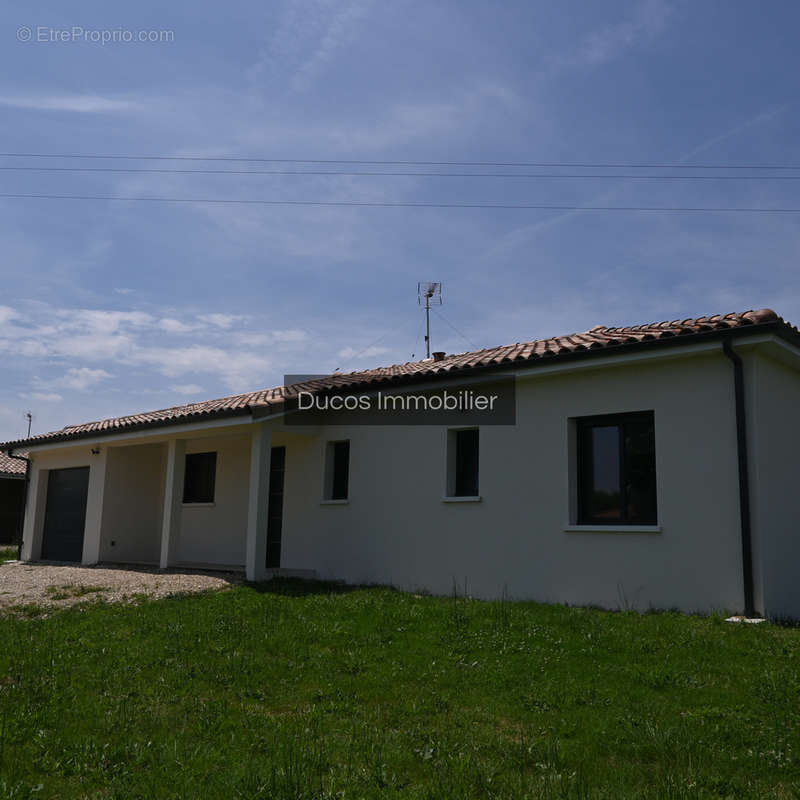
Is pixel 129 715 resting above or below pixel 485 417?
below

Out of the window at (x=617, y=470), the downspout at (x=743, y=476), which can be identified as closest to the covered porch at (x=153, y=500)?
the window at (x=617, y=470)

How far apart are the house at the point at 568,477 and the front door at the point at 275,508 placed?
41 millimetres

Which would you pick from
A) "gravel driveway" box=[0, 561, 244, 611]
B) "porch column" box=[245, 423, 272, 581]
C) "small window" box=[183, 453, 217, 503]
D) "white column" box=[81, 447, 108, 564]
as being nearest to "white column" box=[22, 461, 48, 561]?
"white column" box=[81, 447, 108, 564]

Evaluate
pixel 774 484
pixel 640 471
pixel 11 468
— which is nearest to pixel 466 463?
pixel 640 471

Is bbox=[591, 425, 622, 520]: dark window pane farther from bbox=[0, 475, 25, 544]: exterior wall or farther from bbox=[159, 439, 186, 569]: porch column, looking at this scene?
bbox=[0, 475, 25, 544]: exterior wall

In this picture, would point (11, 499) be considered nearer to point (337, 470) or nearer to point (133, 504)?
point (133, 504)

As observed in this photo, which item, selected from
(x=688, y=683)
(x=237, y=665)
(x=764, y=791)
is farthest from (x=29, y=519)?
(x=764, y=791)

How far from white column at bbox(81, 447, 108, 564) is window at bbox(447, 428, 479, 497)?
9.31 m

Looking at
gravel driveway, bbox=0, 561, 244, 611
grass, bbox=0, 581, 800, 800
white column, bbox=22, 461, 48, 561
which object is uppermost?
white column, bbox=22, 461, 48, 561

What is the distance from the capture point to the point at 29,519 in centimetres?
2094

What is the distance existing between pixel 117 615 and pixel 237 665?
138 inches

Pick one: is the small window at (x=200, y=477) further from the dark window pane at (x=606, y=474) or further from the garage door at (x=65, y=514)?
the dark window pane at (x=606, y=474)

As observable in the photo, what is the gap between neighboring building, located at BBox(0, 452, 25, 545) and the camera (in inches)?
1209

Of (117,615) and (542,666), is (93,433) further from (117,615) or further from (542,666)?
(542,666)
